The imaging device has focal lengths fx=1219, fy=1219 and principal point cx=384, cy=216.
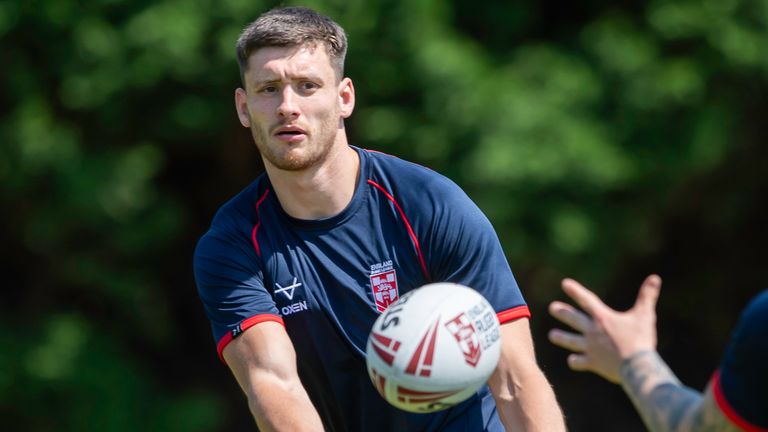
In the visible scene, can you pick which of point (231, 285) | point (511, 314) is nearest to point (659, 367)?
point (511, 314)

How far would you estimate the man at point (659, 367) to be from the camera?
138 inches

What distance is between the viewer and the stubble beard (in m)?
5.12

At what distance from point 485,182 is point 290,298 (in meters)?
4.49

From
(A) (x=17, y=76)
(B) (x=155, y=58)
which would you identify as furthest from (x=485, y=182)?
(A) (x=17, y=76)

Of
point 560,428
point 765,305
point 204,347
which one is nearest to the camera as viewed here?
point 765,305

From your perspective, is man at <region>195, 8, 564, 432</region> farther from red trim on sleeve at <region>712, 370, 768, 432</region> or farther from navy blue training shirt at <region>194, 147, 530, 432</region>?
red trim on sleeve at <region>712, 370, 768, 432</region>

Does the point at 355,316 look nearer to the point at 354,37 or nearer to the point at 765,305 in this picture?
the point at 765,305

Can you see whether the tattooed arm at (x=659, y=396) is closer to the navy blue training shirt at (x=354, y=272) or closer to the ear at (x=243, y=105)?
the navy blue training shirt at (x=354, y=272)

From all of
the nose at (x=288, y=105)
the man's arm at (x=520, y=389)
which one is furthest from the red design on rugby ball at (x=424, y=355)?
the nose at (x=288, y=105)

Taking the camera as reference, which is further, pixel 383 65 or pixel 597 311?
pixel 383 65

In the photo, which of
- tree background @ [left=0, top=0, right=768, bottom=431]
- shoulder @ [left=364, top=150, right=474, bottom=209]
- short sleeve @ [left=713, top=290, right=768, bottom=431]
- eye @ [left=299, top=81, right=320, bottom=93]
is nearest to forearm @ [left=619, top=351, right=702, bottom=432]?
short sleeve @ [left=713, top=290, right=768, bottom=431]

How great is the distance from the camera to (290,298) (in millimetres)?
5168

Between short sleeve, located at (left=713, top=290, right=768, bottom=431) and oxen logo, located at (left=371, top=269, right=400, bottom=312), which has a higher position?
oxen logo, located at (left=371, top=269, right=400, bottom=312)

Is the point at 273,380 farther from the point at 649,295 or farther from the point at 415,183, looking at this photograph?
the point at 649,295
